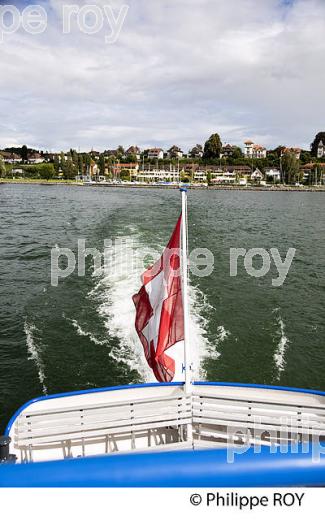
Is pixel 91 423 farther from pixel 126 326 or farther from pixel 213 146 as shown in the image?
pixel 213 146

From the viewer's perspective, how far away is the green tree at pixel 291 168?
146 metres

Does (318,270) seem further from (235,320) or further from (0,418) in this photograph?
(0,418)

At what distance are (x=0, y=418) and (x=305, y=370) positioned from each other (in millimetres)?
7961

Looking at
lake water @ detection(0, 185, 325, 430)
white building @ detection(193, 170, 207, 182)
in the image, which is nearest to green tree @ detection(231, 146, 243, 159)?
white building @ detection(193, 170, 207, 182)

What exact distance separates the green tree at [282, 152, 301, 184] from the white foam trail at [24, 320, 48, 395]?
14834 cm

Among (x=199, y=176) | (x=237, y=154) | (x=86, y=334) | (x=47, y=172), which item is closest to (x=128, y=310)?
(x=86, y=334)

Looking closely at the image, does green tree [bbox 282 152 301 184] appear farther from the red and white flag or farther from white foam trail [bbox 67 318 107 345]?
the red and white flag

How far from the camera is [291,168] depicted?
482ft

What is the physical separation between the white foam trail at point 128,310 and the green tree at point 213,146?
Result: 6741 inches

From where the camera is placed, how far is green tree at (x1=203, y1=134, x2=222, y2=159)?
183 metres

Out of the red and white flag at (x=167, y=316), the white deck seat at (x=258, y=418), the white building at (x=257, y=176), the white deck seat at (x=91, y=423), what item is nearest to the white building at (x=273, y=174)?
the white building at (x=257, y=176)

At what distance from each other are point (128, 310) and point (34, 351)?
11.7 ft
